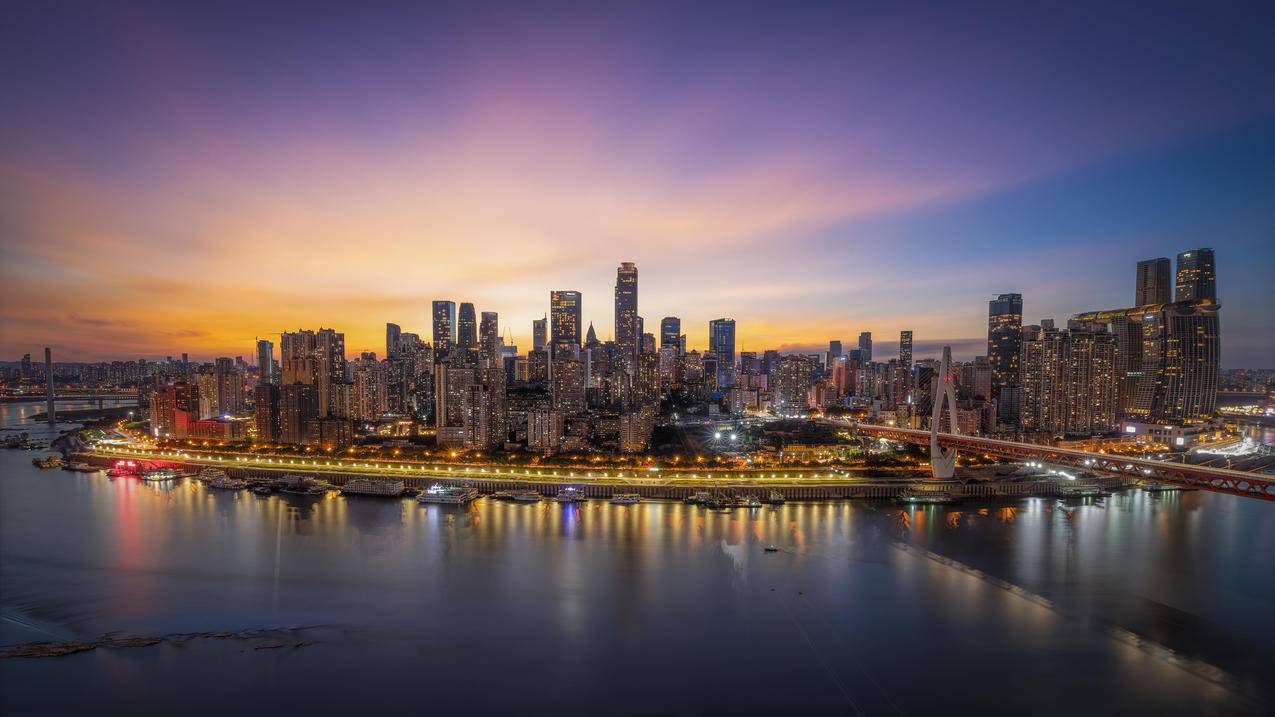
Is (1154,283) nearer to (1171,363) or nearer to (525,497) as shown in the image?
(1171,363)

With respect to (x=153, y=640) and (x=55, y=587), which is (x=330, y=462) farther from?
(x=153, y=640)

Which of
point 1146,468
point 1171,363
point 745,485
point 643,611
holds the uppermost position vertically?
point 1171,363

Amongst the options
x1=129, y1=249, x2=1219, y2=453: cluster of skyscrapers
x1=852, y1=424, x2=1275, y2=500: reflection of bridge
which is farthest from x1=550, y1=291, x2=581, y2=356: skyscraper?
x1=852, y1=424, x2=1275, y2=500: reflection of bridge

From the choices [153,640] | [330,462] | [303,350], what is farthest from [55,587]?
[303,350]

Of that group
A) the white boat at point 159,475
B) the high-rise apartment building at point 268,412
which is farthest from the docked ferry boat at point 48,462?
the high-rise apartment building at point 268,412

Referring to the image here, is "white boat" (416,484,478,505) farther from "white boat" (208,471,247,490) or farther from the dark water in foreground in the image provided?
"white boat" (208,471,247,490)

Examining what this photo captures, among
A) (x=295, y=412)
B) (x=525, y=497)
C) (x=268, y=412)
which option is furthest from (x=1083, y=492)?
(x=268, y=412)
